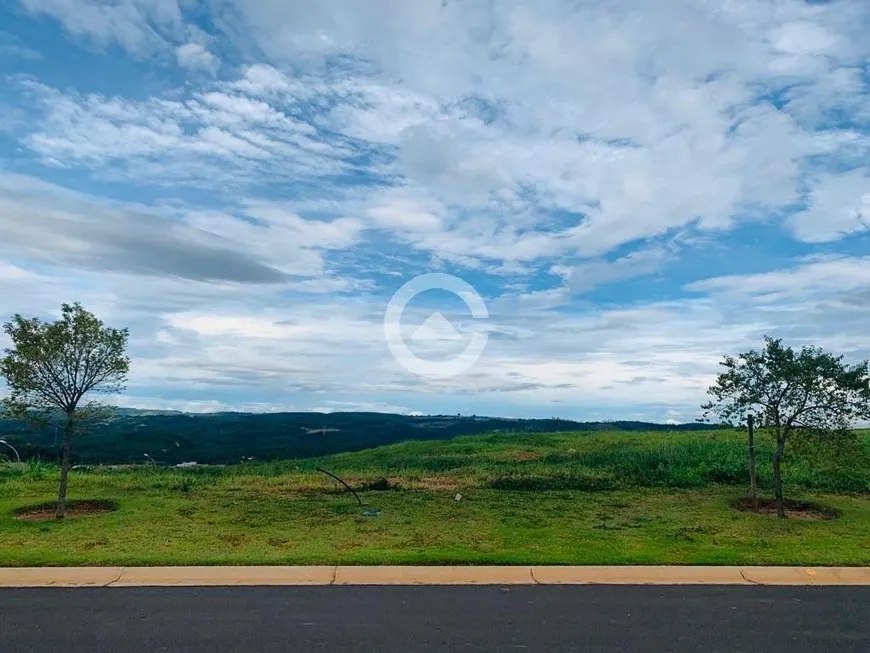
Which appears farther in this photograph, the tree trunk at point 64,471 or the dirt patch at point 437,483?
the dirt patch at point 437,483

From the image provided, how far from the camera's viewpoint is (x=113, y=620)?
27.6ft

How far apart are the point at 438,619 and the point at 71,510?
47.1 ft

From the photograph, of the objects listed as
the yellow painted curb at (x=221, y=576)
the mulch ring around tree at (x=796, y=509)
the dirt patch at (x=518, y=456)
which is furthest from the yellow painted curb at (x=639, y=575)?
the dirt patch at (x=518, y=456)

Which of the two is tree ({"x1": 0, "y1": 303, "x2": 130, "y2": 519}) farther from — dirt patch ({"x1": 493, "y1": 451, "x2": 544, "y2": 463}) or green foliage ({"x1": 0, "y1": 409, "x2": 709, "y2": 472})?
dirt patch ({"x1": 493, "y1": 451, "x2": 544, "y2": 463})

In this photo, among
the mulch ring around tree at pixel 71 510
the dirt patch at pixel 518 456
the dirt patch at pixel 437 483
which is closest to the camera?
the mulch ring around tree at pixel 71 510

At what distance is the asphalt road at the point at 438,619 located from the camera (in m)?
7.62

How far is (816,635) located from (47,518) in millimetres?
17272

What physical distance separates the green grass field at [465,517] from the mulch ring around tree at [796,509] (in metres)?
0.44

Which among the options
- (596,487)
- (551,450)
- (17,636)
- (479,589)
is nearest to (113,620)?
(17,636)

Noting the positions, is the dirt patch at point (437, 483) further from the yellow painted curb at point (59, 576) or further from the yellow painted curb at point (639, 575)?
the yellow painted curb at point (59, 576)

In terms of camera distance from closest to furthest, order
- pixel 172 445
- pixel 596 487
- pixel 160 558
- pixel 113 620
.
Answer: pixel 113 620
pixel 160 558
pixel 596 487
pixel 172 445

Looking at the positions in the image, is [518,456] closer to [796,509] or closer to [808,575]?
[796,509]

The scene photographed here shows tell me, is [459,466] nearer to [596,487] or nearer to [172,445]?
[596,487]

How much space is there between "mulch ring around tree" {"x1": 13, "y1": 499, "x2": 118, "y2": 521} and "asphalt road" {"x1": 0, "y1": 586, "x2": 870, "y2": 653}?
864cm
